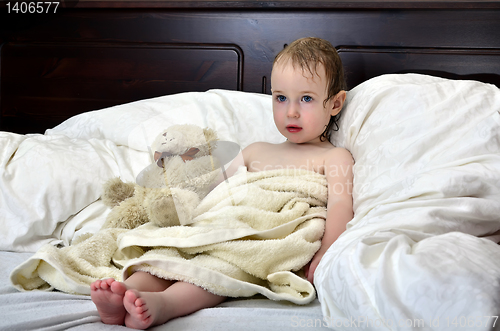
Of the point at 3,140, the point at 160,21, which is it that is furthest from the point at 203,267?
the point at 160,21

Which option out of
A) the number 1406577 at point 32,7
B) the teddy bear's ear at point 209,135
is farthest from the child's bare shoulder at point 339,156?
the number 1406577 at point 32,7

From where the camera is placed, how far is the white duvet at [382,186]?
20.4 inches

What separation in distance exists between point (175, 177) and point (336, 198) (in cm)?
40

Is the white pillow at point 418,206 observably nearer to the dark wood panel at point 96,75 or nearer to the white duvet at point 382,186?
the white duvet at point 382,186

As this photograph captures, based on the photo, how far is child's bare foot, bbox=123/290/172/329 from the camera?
589 mm

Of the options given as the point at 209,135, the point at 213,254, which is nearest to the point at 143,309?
the point at 213,254

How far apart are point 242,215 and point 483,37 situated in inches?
43.1

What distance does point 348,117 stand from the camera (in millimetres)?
1043

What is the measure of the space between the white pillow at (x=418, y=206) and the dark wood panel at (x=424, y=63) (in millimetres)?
376

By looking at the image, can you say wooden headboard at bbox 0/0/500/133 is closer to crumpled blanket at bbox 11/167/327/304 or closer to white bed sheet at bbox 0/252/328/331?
crumpled blanket at bbox 11/167/327/304

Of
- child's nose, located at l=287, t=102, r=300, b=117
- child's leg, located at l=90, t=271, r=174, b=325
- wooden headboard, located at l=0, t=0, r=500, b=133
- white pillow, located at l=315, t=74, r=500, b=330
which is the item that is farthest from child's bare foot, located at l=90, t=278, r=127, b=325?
wooden headboard, located at l=0, t=0, r=500, b=133

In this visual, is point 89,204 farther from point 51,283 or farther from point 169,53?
point 169,53

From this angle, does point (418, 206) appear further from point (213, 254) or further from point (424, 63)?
point (424, 63)

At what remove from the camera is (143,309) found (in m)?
0.59
